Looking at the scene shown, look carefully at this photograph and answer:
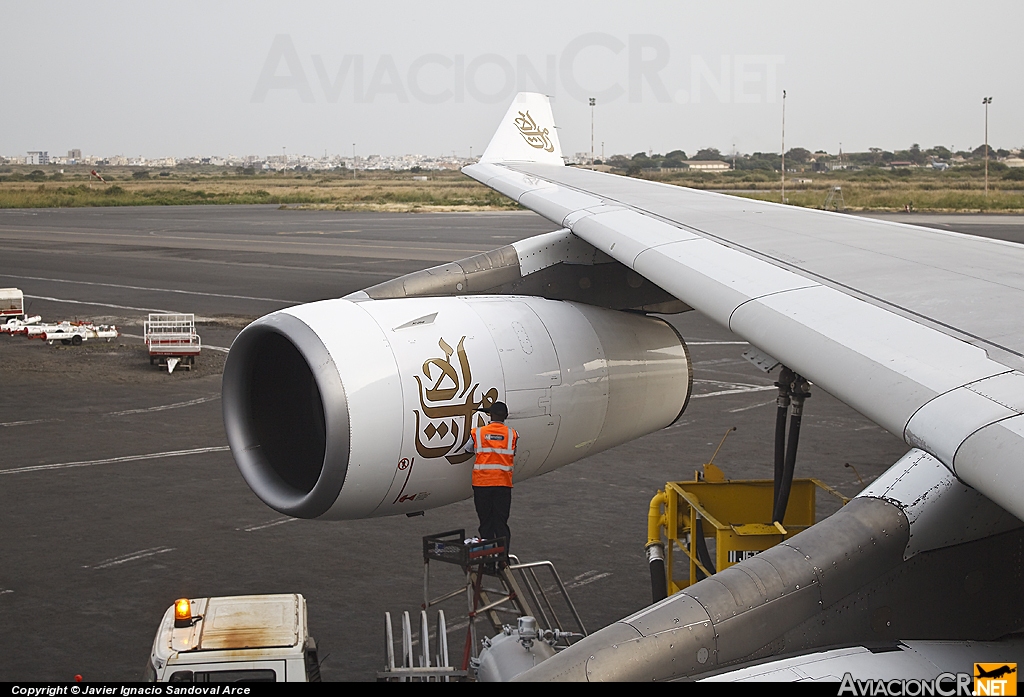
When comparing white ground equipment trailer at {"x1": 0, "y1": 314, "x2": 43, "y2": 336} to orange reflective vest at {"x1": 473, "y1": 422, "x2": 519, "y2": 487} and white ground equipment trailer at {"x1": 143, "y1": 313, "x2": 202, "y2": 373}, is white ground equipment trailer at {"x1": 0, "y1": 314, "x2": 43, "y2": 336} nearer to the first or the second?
white ground equipment trailer at {"x1": 143, "y1": 313, "x2": 202, "y2": 373}

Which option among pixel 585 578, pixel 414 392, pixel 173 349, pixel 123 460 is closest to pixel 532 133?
pixel 585 578

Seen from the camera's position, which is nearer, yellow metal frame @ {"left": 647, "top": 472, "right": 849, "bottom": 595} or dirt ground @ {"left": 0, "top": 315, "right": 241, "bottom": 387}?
yellow metal frame @ {"left": 647, "top": 472, "right": 849, "bottom": 595}

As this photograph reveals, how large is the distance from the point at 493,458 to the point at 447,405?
0.56m

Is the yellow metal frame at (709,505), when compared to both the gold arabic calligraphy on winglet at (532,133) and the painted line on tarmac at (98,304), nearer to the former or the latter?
the gold arabic calligraphy on winglet at (532,133)

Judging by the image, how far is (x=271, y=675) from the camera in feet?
21.1

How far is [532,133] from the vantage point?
14.3 m

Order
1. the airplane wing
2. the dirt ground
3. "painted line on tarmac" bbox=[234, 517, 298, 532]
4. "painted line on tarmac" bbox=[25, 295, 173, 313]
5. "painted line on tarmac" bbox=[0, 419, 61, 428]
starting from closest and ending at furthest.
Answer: the airplane wing → "painted line on tarmac" bbox=[234, 517, 298, 532] → "painted line on tarmac" bbox=[0, 419, 61, 428] → the dirt ground → "painted line on tarmac" bbox=[25, 295, 173, 313]

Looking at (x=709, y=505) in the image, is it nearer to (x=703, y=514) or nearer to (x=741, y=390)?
(x=703, y=514)

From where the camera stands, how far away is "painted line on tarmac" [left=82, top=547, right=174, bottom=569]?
35.0 ft

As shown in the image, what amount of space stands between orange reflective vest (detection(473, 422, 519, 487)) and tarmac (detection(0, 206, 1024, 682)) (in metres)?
2.51

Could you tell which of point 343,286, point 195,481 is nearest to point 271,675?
point 195,481

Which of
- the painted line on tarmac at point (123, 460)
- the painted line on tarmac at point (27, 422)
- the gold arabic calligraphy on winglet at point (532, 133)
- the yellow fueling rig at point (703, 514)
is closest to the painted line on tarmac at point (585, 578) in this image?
the yellow fueling rig at point (703, 514)

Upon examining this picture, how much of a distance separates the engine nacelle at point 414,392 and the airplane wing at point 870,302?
0.88m

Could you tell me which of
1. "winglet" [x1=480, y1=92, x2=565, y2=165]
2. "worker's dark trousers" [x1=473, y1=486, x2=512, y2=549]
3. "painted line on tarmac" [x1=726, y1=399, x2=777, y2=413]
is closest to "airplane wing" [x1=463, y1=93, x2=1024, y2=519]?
"worker's dark trousers" [x1=473, y1=486, x2=512, y2=549]
